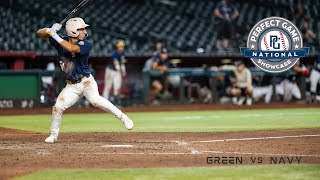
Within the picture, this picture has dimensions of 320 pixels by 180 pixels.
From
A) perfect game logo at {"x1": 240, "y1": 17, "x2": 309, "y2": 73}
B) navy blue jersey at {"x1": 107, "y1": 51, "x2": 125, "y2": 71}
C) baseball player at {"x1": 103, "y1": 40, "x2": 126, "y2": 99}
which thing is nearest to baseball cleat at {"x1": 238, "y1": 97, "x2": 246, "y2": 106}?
baseball player at {"x1": 103, "y1": 40, "x2": 126, "y2": 99}

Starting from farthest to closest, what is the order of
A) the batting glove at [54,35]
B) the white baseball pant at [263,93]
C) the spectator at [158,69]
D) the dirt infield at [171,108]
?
the white baseball pant at [263,93] < the spectator at [158,69] < the dirt infield at [171,108] < the batting glove at [54,35]

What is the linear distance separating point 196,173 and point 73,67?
3585 millimetres

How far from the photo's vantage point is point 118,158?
26.3 feet

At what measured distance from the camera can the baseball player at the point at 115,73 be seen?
19.7m

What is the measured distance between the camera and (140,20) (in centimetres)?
2578

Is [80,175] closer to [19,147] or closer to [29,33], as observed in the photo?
[19,147]

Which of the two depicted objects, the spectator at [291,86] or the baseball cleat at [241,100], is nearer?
the baseball cleat at [241,100]

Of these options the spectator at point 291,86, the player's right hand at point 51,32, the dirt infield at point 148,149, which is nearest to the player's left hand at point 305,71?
the spectator at point 291,86

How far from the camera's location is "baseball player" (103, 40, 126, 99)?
1970cm

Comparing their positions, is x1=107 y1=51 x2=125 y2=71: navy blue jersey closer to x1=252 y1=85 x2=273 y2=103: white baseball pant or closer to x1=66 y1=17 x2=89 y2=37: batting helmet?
x1=252 y1=85 x2=273 y2=103: white baseball pant

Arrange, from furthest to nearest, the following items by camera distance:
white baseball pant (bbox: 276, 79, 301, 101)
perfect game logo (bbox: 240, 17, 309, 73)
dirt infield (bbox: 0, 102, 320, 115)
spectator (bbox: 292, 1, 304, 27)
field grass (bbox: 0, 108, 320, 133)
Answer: spectator (bbox: 292, 1, 304, 27)
white baseball pant (bbox: 276, 79, 301, 101)
dirt infield (bbox: 0, 102, 320, 115)
perfect game logo (bbox: 240, 17, 309, 73)
field grass (bbox: 0, 108, 320, 133)

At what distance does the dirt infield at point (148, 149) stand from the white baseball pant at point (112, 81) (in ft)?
27.7

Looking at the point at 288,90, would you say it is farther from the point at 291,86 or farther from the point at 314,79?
the point at 314,79

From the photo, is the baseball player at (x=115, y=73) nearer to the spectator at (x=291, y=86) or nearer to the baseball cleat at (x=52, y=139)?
the spectator at (x=291, y=86)
